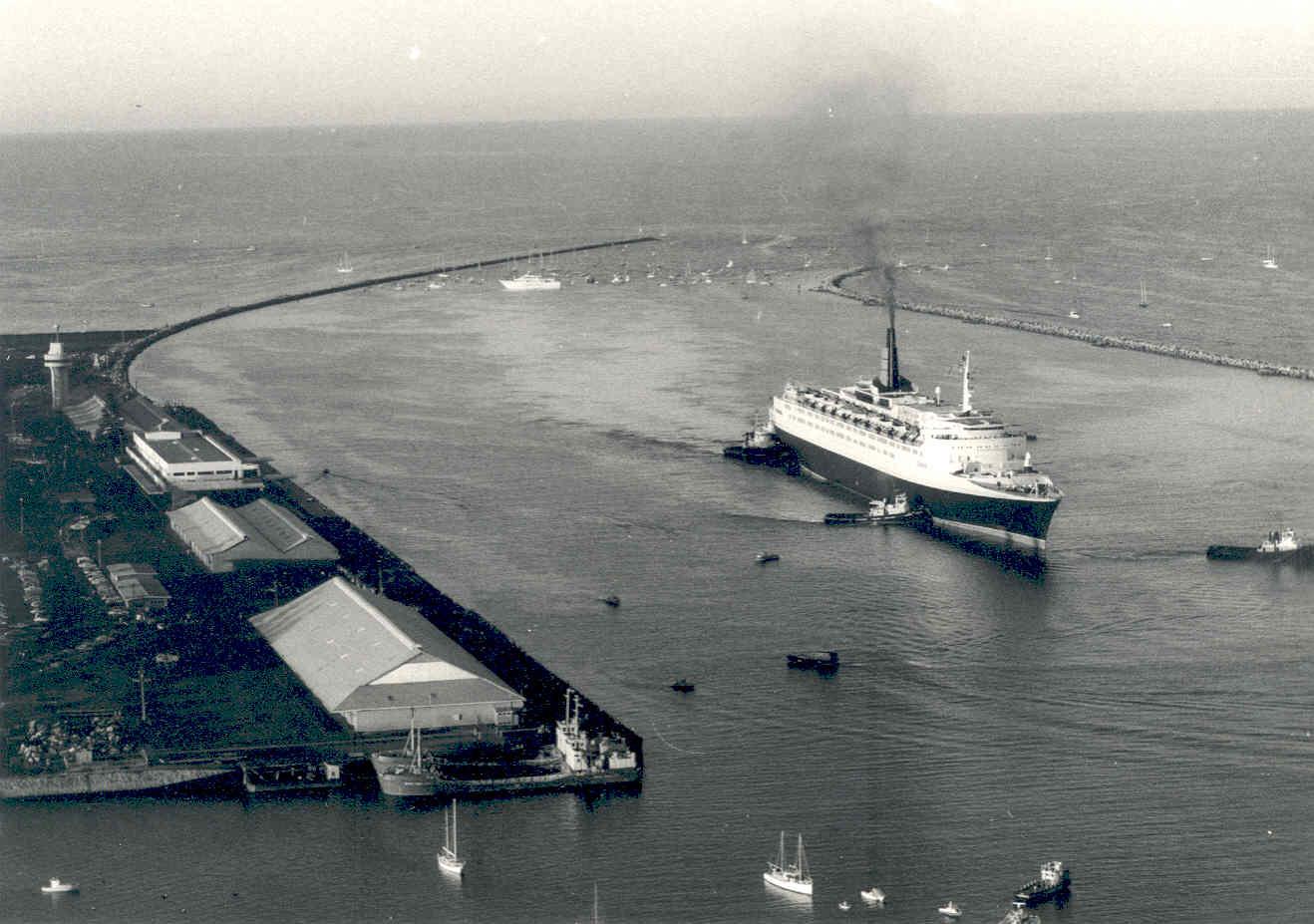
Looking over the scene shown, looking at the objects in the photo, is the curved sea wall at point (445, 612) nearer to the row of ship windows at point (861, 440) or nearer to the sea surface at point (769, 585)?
the sea surface at point (769, 585)

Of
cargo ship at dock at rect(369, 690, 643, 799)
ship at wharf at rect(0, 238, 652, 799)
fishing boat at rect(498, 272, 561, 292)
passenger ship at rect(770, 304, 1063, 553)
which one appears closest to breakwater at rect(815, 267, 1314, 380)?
fishing boat at rect(498, 272, 561, 292)

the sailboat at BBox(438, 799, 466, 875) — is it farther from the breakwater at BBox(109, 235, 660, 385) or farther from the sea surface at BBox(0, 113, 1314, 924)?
the breakwater at BBox(109, 235, 660, 385)

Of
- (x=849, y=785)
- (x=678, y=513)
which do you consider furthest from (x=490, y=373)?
(x=849, y=785)

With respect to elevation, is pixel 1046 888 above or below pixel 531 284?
below

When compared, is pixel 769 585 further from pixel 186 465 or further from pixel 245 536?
pixel 186 465

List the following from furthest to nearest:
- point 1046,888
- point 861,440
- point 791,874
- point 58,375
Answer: point 58,375
point 861,440
point 791,874
point 1046,888

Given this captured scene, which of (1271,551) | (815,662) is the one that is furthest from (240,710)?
(1271,551)

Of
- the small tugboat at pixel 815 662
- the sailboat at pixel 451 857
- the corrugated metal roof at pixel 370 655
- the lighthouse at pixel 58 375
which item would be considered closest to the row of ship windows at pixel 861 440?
the small tugboat at pixel 815 662
